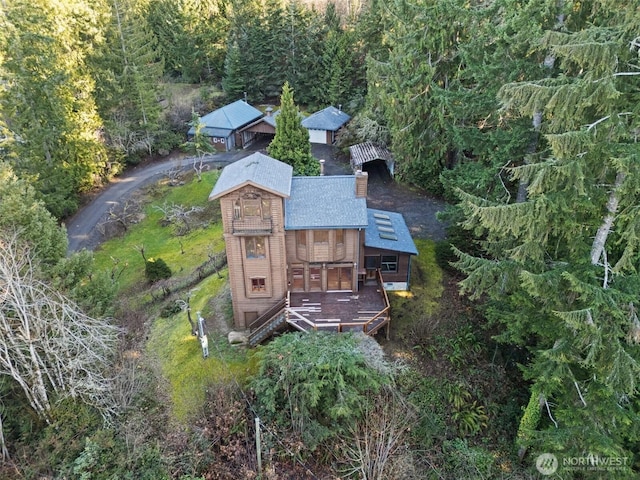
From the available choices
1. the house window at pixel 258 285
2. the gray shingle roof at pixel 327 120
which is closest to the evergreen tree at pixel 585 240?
the house window at pixel 258 285

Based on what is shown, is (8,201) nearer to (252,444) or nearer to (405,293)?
(252,444)

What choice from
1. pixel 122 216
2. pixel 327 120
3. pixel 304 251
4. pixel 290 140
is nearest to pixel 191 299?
pixel 304 251

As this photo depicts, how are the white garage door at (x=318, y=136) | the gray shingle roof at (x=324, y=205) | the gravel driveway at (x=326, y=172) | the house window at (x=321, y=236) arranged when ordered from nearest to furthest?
the gray shingle roof at (x=324, y=205) → the house window at (x=321, y=236) → the gravel driveway at (x=326, y=172) → the white garage door at (x=318, y=136)

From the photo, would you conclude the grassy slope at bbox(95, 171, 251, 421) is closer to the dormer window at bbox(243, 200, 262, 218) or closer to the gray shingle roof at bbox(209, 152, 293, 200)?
the dormer window at bbox(243, 200, 262, 218)

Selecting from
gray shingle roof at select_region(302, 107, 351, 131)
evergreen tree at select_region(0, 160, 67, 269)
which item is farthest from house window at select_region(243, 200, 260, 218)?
gray shingle roof at select_region(302, 107, 351, 131)

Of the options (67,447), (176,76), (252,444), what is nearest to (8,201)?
(67,447)

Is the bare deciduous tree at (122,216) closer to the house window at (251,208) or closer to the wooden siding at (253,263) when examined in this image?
the wooden siding at (253,263)
